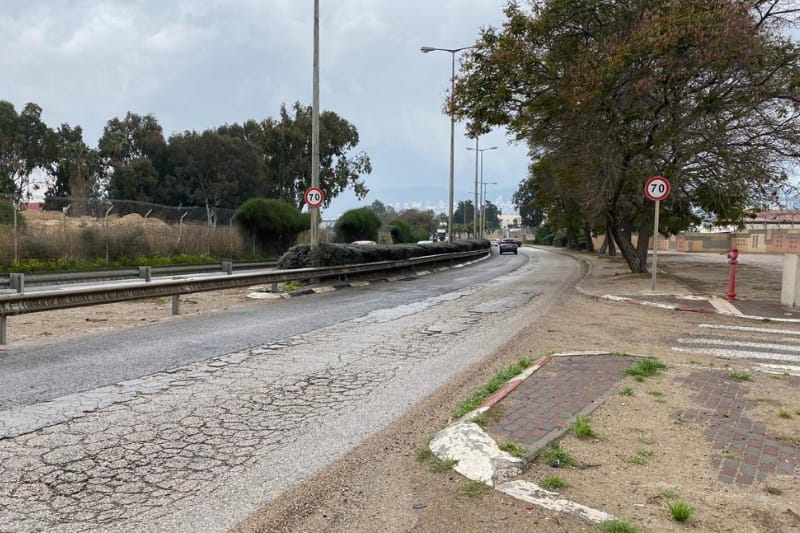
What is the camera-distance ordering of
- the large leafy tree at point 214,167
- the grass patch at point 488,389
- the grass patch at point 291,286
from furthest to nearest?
the large leafy tree at point 214,167, the grass patch at point 291,286, the grass patch at point 488,389

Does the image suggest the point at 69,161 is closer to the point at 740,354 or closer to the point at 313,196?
the point at 313,196

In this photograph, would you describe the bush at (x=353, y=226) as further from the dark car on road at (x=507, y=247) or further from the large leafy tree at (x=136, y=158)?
the large leafy tree at (x=136, y=158)

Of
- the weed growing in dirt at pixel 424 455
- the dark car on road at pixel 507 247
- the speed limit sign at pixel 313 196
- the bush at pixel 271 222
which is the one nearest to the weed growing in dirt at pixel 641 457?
the weed growing in dirt at pixel 424 455

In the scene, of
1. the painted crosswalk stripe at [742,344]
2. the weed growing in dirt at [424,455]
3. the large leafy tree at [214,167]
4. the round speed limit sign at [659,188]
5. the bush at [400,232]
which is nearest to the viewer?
the weed growing in dirt at [424,455]

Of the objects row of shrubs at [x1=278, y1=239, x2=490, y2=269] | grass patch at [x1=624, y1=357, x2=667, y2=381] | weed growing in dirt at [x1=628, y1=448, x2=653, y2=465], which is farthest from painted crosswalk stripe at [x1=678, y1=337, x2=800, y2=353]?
row of shrubs at [x1=278, y1=239, x2=490, y2=269]

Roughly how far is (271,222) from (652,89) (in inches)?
930

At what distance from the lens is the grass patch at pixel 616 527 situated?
3230 mm

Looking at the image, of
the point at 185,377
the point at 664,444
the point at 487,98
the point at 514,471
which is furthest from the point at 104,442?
the point at 487,98

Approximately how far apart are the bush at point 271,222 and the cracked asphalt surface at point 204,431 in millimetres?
27031

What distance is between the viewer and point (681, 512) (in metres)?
3.37

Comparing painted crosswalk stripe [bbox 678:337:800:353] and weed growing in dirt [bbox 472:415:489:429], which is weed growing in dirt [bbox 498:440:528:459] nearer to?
weed growing in dirt [bbox 472:415:489:429]

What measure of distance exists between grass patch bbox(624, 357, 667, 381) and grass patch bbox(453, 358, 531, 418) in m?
1.13

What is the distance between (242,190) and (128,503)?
65.0 meters

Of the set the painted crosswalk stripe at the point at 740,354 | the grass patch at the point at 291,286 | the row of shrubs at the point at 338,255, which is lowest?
the grass patch at the point at 291,286
